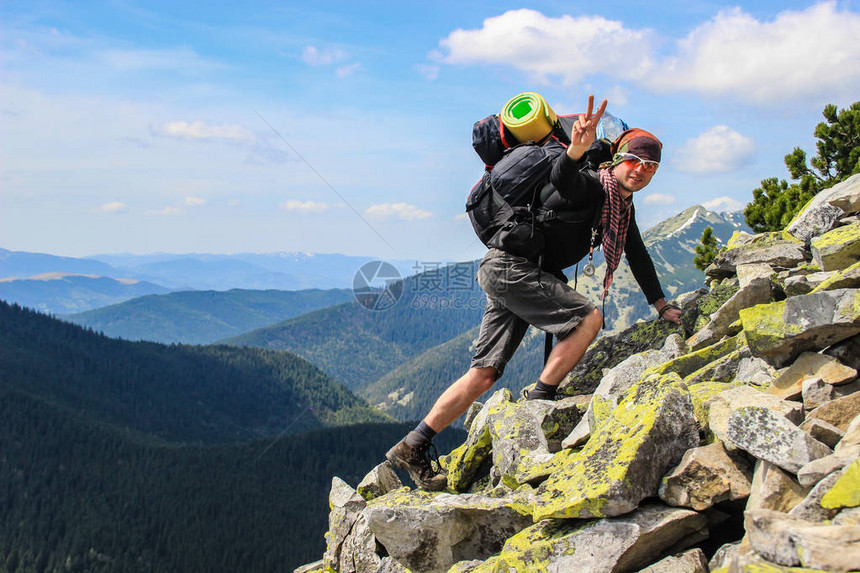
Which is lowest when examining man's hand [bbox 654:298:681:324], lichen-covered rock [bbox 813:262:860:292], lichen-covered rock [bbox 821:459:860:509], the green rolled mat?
lichen-covered rock [bbox 821:459:860:509]

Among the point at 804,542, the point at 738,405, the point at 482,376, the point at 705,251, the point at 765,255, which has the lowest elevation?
the point at 804,542

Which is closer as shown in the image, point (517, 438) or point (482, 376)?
point (482, 376)

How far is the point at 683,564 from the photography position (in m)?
5.60

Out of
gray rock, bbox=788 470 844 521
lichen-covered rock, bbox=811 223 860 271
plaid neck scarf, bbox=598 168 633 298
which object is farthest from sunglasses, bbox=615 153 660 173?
gray rock, bbox=788 470 844 521

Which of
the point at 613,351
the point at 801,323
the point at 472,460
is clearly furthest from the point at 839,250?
the point at 472,460

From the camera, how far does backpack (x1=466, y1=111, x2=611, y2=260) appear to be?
776cm

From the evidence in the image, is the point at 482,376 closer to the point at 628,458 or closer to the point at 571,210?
the point at 571,210

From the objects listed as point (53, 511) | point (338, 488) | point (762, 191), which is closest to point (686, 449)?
point (338, 488)

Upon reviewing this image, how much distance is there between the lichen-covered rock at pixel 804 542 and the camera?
409cm

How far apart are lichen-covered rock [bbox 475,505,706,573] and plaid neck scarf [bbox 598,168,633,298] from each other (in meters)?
3.33

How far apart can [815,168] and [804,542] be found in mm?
27338

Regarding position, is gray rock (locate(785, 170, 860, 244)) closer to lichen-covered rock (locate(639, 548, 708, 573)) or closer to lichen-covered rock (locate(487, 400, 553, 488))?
lichen-covered rock (locate(487, 400, 553, 488))

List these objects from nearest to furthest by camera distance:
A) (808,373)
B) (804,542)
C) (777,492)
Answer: (804,542) → (777,492) → (808,373)

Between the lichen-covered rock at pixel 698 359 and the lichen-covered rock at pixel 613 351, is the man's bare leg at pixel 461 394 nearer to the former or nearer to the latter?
the lichen-covered rock at pixel 698 359
